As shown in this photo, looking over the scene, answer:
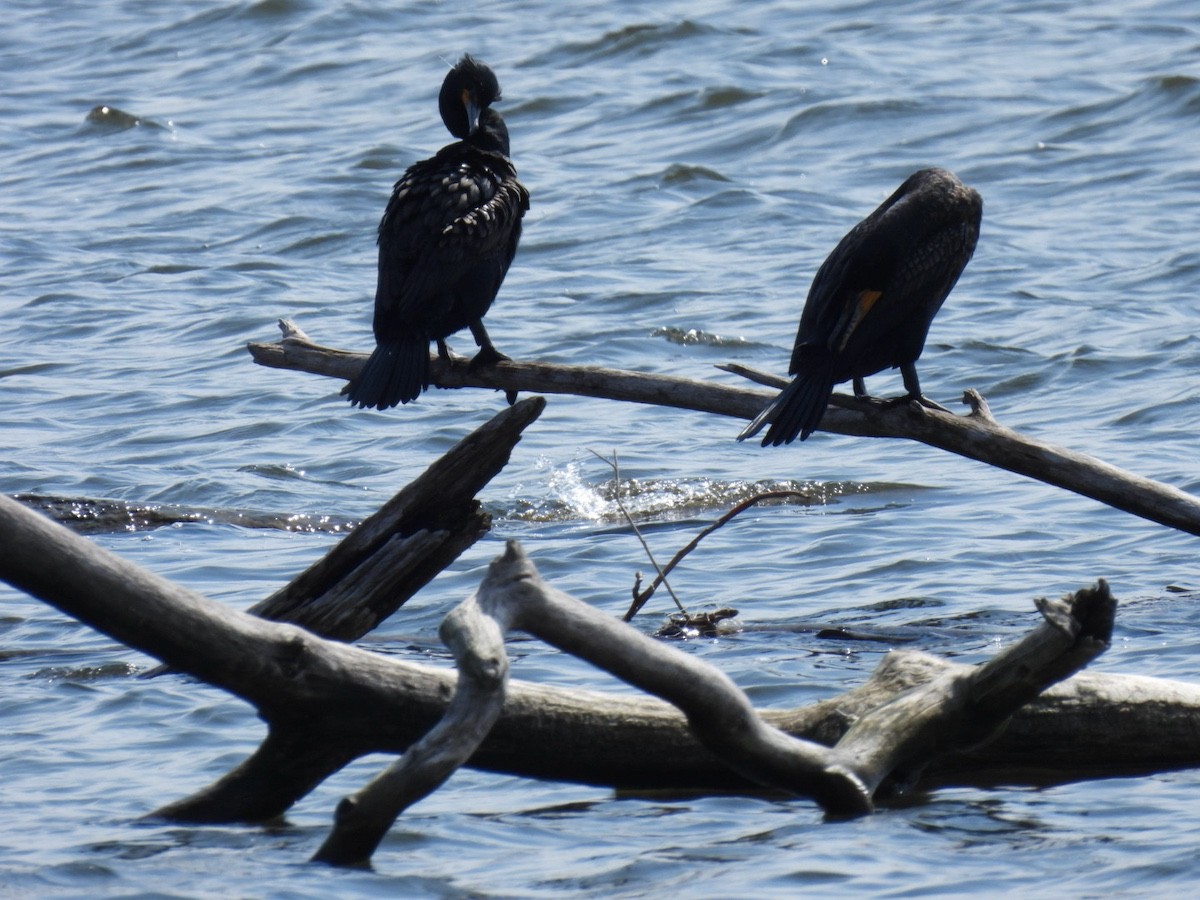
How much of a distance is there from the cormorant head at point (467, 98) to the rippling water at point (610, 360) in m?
1.60

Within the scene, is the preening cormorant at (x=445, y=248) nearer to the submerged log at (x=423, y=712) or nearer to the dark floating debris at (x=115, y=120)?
the submerged log at (x=423, y=712)

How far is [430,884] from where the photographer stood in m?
3.96

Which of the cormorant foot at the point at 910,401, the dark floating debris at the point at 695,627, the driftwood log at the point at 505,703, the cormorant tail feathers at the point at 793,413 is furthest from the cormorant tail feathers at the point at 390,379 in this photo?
the driftwood log at the point at 505,703

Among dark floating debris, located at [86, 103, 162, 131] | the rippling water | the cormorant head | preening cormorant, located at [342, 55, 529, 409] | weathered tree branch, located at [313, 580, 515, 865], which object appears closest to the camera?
weathered tree branch, located at [313, 580, 515, 865]

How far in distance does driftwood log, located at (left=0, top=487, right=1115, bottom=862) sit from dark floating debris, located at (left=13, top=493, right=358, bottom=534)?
3.27m

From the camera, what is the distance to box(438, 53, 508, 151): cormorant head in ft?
20.7

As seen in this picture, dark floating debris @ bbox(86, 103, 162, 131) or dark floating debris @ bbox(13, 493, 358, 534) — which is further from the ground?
dark floating debris @ bbox(86, 103, 162, 131)

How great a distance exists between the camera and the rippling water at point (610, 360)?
425 cm

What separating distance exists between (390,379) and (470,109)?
1.33 meters

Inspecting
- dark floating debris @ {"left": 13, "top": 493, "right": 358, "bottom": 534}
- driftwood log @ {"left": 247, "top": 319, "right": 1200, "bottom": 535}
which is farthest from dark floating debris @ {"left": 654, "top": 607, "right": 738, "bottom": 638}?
dark floating debris @ {"left": 13, "top": 493, "right": 358, "bottom": 534}

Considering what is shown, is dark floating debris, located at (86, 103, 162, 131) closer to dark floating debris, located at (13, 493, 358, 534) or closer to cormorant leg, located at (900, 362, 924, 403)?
dark floating debris, located at (13, 493, 358, 534)

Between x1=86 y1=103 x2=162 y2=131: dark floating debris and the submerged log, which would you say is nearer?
the submerged log

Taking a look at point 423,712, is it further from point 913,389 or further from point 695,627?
point 695,627

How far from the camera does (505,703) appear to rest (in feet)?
13.0
